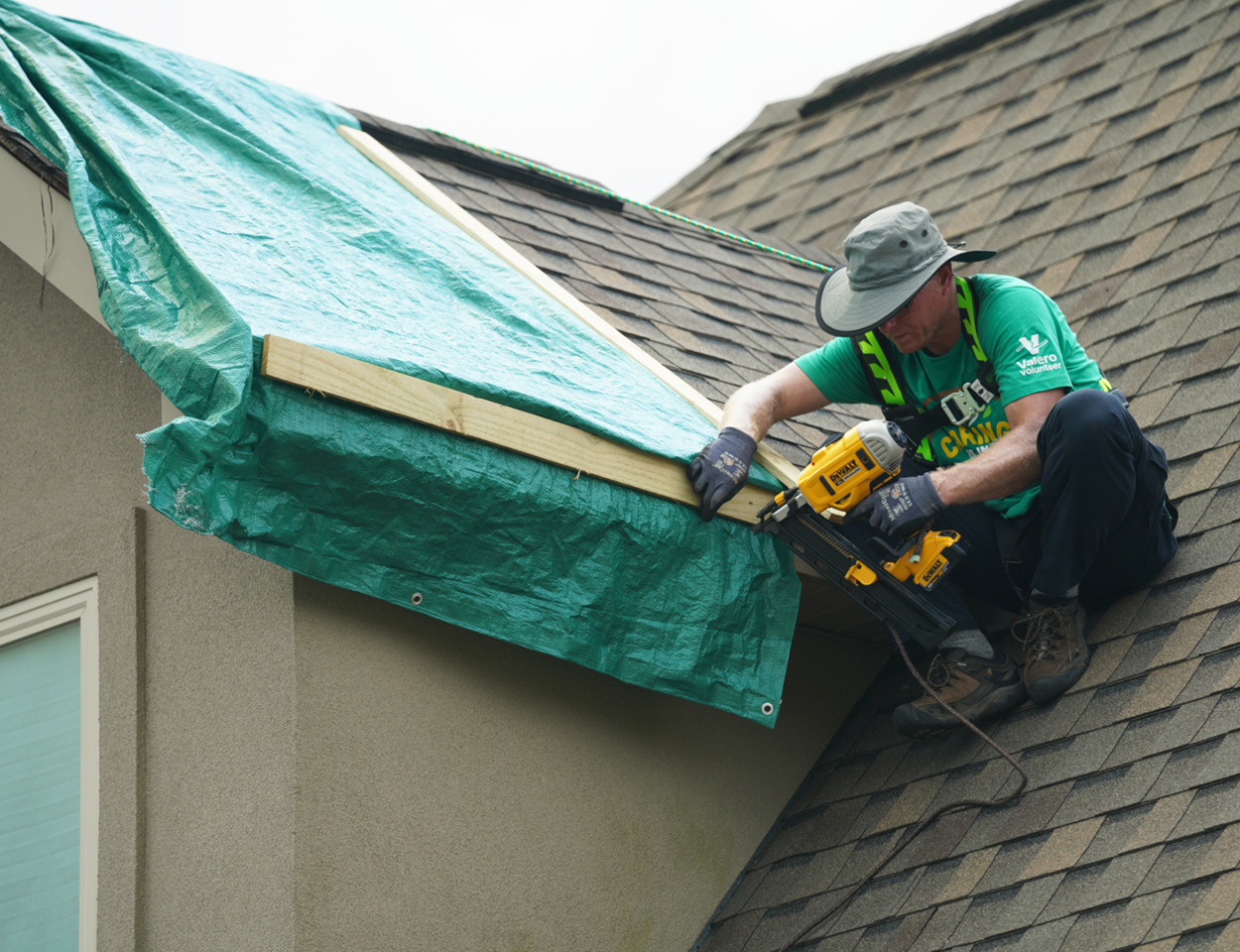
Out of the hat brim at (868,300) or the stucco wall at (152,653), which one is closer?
the stucco wall at (152,653)

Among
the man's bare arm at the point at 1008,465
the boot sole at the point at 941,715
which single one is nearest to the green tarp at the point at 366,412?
the boot sole at the point at 941,715

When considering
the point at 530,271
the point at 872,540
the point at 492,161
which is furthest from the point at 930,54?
the point at 872,540

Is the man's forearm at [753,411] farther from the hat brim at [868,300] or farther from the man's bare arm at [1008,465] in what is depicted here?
the man's bare arm at [1008,465]

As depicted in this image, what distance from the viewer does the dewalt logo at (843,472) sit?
359 cm

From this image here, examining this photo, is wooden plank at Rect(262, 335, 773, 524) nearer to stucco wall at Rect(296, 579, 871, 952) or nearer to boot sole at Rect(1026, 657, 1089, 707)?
stucco wall at Rect(296, 579, 871, 952)

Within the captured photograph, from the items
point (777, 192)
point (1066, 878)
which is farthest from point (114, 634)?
point (777, 192)

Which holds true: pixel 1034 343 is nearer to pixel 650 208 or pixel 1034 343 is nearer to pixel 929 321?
pixel 929 321

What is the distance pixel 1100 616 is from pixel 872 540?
2.68 feet

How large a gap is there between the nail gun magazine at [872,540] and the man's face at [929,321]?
1.22 ft

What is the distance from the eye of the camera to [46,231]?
12.4ft

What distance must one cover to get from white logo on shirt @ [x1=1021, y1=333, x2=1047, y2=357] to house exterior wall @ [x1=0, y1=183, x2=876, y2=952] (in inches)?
55.0

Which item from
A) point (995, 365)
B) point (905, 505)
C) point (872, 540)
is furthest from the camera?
point (995, 365)

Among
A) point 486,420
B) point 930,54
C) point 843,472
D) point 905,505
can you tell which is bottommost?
point 905,505

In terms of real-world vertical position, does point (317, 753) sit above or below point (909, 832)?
above
